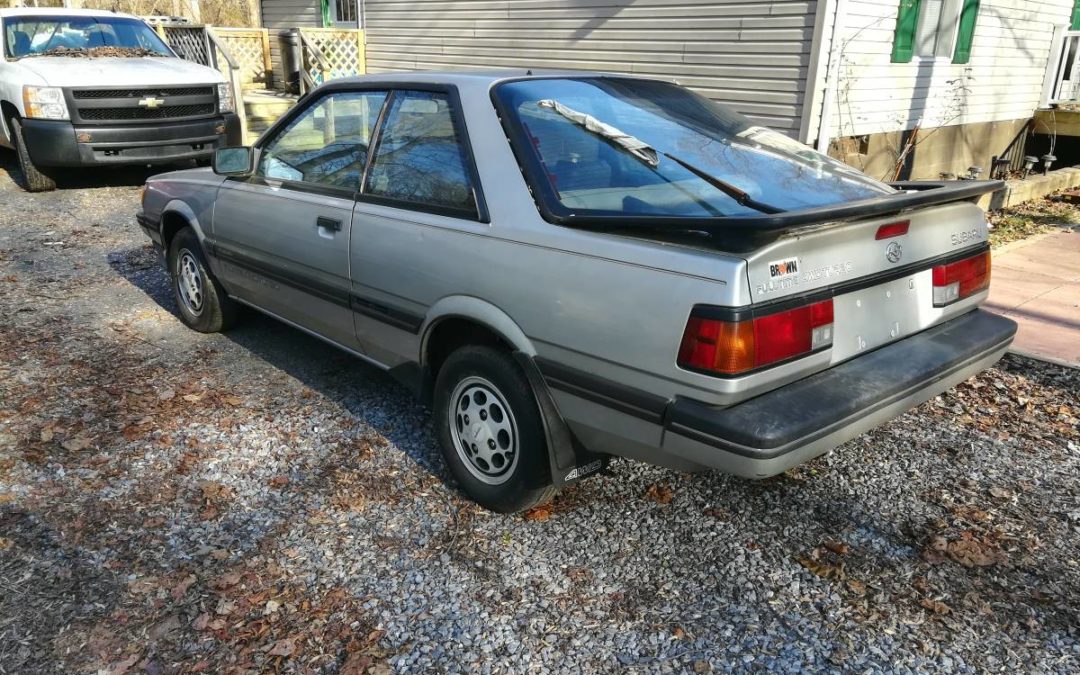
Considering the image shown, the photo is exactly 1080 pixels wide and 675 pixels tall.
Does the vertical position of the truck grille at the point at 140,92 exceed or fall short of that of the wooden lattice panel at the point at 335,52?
it falls short

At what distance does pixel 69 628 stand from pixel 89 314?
357cm

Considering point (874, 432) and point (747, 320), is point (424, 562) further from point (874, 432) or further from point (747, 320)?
point (874, 432)

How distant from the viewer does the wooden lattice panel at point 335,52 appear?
14336mm

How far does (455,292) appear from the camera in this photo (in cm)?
317

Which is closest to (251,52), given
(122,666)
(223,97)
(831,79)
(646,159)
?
(223,97)

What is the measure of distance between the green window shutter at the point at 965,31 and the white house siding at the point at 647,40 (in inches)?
130

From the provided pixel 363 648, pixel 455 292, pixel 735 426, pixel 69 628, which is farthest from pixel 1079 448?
pixel 69 628

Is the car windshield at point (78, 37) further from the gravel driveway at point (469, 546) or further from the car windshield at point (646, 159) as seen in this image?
the car windshield at point (646, 159)

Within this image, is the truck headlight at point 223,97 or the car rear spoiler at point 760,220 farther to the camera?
the truck headlight at point 223,97

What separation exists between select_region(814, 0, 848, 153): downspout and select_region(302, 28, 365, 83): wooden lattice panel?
8.82 m

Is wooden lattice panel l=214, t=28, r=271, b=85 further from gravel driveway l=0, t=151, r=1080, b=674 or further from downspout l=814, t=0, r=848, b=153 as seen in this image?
gravel driveway l=0, t=151, r=1080, b=674

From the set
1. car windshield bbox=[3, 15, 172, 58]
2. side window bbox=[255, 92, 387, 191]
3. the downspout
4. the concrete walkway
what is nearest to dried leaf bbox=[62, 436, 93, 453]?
side window bbox=[255, 92, 387, 191]

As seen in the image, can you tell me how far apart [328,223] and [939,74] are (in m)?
9.35

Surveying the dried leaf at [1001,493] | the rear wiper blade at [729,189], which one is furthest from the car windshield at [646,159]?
the dried leaf at [1001,493]
